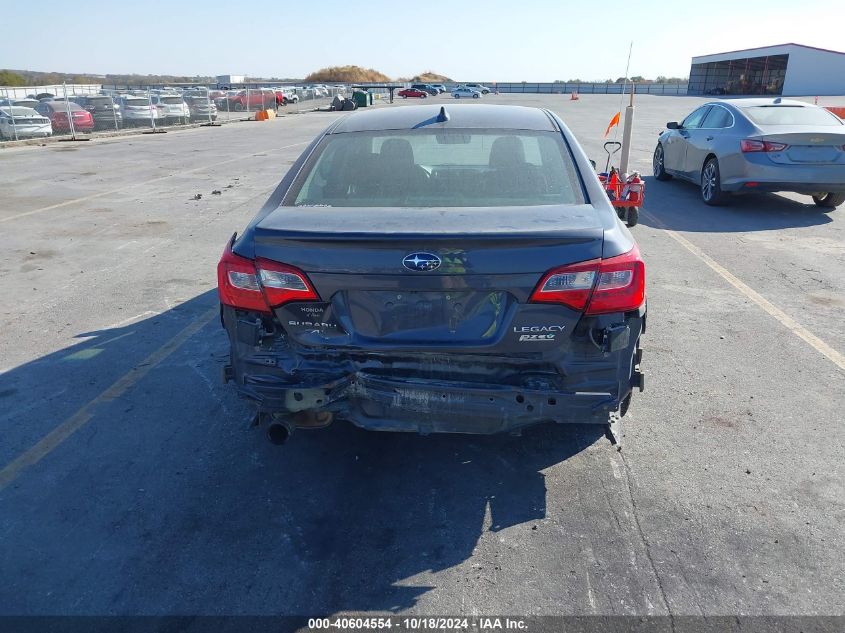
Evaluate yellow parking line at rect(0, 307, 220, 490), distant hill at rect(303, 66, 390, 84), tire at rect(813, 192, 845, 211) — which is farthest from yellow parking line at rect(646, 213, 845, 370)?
distant hill at rect(303, 66, 390, 84)

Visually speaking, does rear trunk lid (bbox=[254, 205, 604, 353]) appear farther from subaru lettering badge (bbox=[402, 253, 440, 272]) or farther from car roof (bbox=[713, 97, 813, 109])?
car roof (bbox=[713, 97, 813, 109])

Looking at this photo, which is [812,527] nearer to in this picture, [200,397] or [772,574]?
[772,574]

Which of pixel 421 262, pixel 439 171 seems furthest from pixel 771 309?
pixel 421 262

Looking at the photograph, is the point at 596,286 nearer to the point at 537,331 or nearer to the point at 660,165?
the point at 537,331

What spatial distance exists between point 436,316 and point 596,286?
0.73m

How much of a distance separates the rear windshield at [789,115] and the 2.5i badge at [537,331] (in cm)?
899

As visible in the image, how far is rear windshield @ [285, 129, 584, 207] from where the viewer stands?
3.62m

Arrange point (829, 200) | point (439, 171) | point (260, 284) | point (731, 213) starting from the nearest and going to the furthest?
point (260, 284), point (439, 171), point (731, 213), point (829, 200)

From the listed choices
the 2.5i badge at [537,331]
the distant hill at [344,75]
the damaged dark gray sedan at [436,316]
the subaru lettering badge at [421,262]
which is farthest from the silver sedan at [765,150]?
the distant hill at [344,75]

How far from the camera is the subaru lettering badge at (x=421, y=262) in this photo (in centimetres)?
298

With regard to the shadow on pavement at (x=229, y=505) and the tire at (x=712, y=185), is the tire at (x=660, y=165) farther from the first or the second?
the shadow on pavement at (x=229, y=505)

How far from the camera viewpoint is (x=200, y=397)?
4.55 meters

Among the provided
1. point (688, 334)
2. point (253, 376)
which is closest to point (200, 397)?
point (253, 376)

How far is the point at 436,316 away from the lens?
3.06 meters
